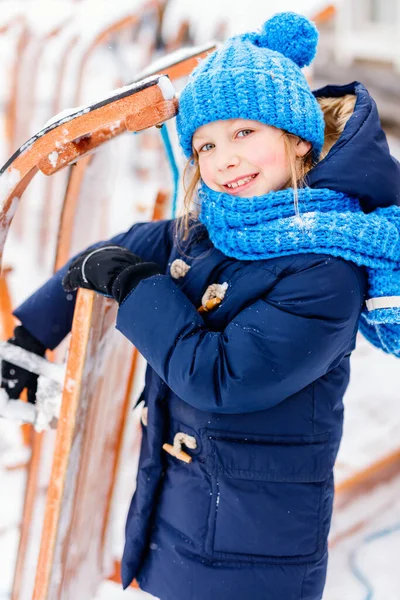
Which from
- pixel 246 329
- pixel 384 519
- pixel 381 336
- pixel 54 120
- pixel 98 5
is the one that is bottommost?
pixel 384 519

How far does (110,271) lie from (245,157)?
0.99 ft

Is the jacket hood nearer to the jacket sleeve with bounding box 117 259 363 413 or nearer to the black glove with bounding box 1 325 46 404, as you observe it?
the jacket sleeve with bounding box 117 259 363 413

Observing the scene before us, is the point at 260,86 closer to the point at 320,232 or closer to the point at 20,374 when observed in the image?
the point at 320,232

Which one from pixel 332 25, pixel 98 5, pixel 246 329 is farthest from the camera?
pixel 332 25

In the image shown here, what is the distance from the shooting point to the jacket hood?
102 cm

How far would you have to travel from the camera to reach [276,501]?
1.10m

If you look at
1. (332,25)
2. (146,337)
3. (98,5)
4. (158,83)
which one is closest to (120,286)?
(146,337)

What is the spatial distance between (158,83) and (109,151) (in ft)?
2.65

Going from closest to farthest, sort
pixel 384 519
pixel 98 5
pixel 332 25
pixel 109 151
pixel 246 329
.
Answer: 1. pixel 246 329
2. pixel 109 151
3. pixel 384 519
4. pixel 98 5
5. pixel 332 25

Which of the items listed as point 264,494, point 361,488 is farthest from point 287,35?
point 361,488

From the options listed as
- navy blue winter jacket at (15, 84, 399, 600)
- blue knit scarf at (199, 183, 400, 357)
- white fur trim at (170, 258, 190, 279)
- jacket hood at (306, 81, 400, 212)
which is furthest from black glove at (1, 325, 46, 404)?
jacket hood at (306, 81, 400, 212)

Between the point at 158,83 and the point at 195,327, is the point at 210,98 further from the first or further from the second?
the point at 195,327

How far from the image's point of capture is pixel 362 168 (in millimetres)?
1024

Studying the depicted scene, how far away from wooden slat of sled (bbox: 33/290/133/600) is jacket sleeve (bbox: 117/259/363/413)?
172 millimetres
